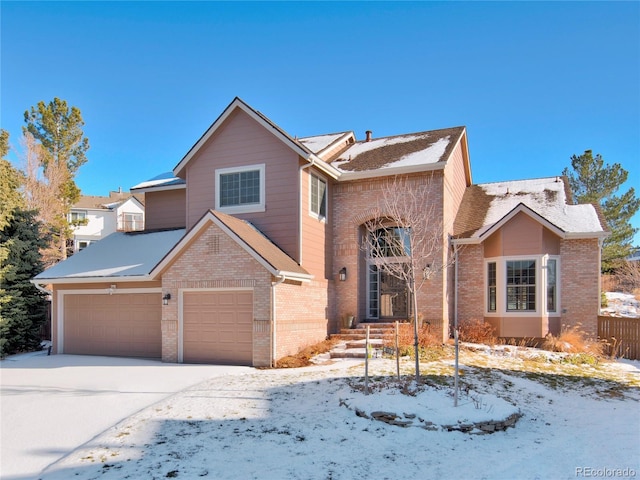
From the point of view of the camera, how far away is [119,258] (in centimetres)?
1650

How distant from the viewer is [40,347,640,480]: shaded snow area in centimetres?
581

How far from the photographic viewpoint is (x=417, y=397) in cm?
823

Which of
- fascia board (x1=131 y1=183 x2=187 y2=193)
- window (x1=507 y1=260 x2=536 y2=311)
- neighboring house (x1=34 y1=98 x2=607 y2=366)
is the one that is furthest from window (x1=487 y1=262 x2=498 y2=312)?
fascia board (x1=131 y1=183 x2=187 y2=193)

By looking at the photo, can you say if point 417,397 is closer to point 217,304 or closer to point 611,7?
point 217,304

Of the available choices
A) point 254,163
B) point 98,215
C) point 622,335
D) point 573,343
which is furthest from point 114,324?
point 98,215

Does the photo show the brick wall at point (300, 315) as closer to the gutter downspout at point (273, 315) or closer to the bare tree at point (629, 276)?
the gutter downspout at point (273, 315)

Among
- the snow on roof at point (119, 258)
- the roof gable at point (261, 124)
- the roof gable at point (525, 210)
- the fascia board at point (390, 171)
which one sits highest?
the roof gable at point (261, 124)

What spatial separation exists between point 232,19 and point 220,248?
6.95 metres

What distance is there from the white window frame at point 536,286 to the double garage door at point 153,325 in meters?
8.93

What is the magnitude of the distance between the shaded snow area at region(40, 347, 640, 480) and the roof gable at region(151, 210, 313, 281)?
3187 mm

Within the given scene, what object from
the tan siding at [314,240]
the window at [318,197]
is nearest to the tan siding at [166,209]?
the window at [318,197]

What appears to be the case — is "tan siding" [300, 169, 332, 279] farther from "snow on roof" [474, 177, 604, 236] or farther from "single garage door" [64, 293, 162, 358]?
"snow on roof" [474, 177, 604, 236]

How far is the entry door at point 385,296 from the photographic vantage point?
17.1m

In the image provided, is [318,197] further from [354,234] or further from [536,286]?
[536,286]
